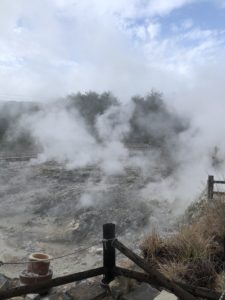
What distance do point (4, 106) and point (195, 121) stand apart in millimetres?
16846

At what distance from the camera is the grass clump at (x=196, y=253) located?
4.05 metres

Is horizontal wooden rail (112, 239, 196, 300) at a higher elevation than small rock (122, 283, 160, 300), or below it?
higher

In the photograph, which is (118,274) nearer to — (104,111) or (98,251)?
(98,251)

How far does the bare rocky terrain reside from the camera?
7.58 meters

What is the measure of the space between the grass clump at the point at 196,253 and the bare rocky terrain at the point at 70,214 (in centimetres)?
235

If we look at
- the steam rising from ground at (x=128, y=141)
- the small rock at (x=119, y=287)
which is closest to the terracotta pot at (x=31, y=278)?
the small rock at (x=119, y=287)

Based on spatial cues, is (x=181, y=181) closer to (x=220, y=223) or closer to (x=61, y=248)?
(x=61, y=248)

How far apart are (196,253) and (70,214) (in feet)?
19.0

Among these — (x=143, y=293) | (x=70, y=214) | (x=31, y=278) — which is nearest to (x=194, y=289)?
(x=143, y=293)

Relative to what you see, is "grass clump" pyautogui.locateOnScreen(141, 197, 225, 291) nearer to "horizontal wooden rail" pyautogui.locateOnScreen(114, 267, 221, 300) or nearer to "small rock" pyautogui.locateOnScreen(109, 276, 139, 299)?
"small rock" pyautogui.locateOnScreen(109, 276, 139, 299)

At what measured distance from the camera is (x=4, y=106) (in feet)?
92.3

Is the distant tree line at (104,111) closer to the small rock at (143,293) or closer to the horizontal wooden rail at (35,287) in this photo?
the small rock at (143,293)

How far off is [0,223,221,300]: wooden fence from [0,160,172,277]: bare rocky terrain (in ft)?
11.6

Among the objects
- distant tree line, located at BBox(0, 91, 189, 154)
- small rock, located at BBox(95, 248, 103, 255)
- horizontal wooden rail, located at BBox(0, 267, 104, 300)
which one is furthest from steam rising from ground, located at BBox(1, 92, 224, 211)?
horizontal wooden rail, located at BBox(0, 267, 104, 300)
